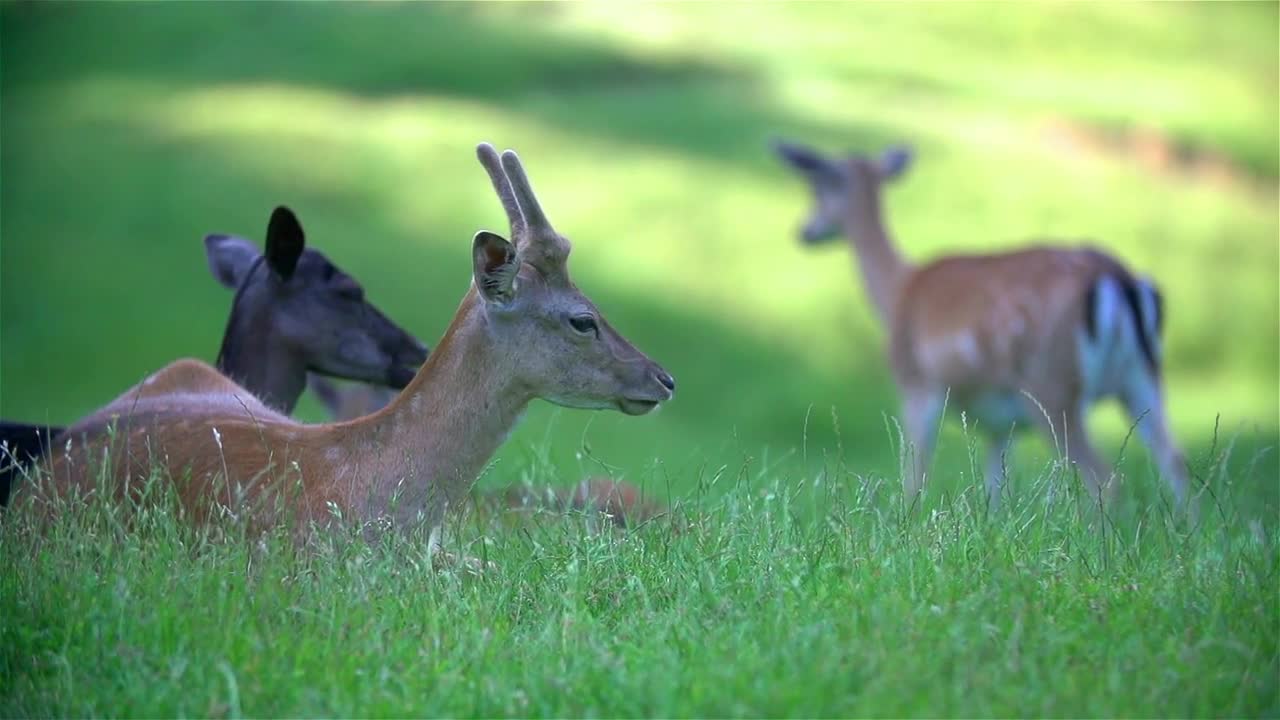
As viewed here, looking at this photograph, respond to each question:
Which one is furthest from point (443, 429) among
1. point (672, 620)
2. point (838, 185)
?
point (838, 185)

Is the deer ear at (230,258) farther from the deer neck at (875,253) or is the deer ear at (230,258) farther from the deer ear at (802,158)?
the deer ear at (802,158)

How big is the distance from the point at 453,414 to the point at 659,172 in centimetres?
1285

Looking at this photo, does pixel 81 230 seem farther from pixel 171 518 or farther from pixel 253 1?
pixel 171 518

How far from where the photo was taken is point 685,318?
1582 cm

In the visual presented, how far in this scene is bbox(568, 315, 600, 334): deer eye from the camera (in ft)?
17.8

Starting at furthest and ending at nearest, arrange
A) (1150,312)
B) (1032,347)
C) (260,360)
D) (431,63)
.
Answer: (431,63) < (1032,347) < (1150,312) < (260,360)

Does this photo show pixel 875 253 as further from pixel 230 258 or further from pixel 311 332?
pixel 311 332

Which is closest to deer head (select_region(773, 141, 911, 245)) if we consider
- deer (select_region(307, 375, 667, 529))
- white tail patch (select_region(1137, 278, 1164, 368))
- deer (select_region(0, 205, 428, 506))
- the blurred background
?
the blurred background

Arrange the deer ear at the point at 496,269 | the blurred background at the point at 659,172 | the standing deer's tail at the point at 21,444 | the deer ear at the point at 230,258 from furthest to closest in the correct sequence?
1. the blurred background at the point at 659,172
2. the deer ear at the point at 230,258
3. the standing deer's tail at the point at 21,444
4. the deer ear at the point at 496,269

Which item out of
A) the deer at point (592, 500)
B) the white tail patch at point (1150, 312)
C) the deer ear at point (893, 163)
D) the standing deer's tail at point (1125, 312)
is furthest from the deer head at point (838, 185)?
the deer at point (592, 500)

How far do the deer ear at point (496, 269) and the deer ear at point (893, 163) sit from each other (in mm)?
8374

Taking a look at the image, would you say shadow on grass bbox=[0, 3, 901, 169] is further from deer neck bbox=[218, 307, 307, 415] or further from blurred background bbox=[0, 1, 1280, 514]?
deer neck bbox=[218, 307, 307, 415]

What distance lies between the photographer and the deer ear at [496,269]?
522cm

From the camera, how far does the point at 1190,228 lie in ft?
62.2
